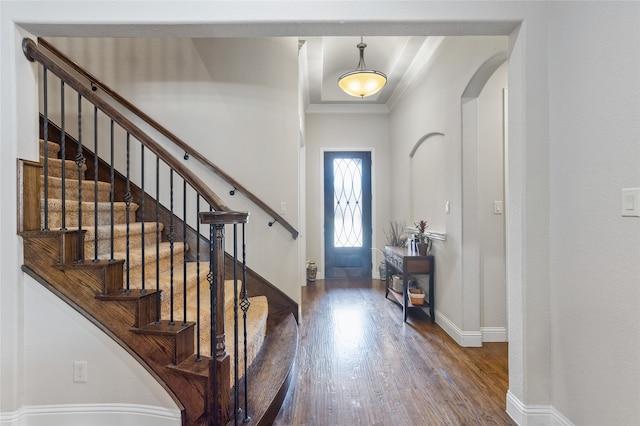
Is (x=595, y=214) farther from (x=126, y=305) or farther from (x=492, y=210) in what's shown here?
(x=126, y=305)

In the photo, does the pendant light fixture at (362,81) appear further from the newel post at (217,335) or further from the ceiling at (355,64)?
the newel post at (217,335)

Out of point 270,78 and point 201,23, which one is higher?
point 270,78

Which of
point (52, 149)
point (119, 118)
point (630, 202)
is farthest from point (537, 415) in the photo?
point (52, 149)

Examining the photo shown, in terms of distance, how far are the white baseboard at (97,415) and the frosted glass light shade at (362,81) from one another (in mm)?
3473

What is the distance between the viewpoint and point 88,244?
196 cm

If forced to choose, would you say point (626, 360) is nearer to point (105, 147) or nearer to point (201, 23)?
point (201, 23)

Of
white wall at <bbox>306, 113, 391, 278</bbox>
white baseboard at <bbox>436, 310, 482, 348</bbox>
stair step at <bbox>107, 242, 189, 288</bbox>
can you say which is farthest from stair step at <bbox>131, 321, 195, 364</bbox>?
white wall at <bbox>306, 113, 391, 278</bbox>

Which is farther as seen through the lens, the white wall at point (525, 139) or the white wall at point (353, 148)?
the white wall at point (353, 148)

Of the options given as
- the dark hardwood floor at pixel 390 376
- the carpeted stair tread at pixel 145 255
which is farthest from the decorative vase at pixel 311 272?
the carpeted stair tread at pixel 145 255

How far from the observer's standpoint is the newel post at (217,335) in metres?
1.58

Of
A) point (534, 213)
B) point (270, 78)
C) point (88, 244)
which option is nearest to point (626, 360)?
point (534, 213)

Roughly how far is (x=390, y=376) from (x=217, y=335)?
139 centimetres

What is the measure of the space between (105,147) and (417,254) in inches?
133

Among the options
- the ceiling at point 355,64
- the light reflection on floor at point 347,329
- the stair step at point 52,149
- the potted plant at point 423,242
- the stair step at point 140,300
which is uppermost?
the ceiling at point 355,64
